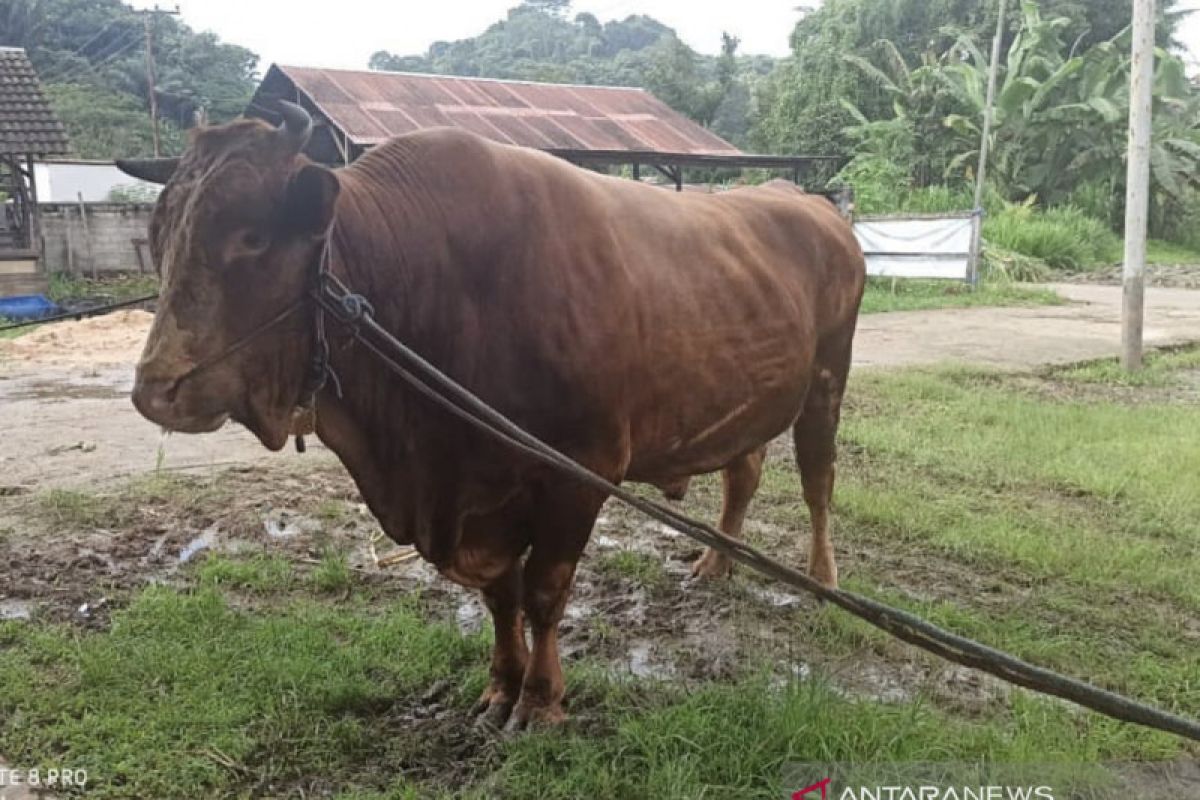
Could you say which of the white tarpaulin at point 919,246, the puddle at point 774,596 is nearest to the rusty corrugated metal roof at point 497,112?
the white tarpaulin at point 919,246

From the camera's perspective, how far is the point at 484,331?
2.67 meters

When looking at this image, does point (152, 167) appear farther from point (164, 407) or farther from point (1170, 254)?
point (1170, 254)

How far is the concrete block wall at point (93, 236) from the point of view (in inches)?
715

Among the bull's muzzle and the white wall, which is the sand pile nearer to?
the bull's muzzle

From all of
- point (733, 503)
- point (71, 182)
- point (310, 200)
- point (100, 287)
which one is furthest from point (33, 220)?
point (310, 200)

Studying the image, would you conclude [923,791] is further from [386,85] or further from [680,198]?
[386,85]

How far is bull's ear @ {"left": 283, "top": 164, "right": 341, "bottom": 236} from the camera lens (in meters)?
2.20

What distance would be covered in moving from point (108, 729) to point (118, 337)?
1083cm

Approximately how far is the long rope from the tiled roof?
1569 centimetres

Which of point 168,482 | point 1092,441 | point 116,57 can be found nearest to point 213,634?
point 168,482

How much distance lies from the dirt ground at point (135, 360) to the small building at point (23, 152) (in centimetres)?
257

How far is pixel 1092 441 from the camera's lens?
646cm

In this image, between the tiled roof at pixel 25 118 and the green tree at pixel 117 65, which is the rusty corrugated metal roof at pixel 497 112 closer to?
the tiled roof at pixel 25 118

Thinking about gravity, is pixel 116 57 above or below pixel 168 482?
above
